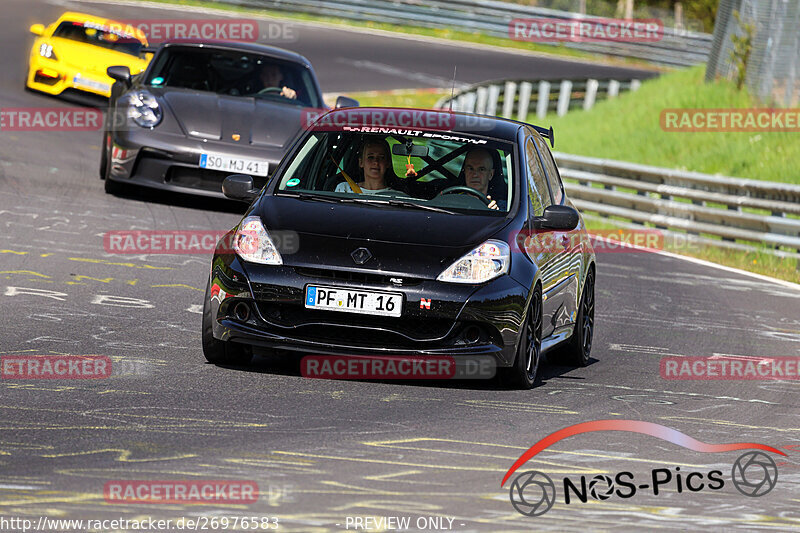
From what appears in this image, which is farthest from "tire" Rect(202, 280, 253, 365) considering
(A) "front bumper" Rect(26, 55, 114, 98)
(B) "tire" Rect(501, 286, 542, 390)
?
(A) "front bumper" Rect(26, 55, 114, 98)

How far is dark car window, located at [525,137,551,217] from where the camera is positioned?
8.70 meters

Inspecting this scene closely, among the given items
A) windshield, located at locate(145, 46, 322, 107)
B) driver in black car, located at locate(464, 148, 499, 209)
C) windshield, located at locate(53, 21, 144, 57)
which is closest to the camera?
driver in black car, located at locate(464, 148, 499, 209)

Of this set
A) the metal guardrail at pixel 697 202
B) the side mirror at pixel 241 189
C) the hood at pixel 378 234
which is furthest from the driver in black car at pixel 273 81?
the hood at pixel 378 234

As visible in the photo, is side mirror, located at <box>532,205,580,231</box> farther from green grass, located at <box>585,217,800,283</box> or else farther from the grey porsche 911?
green grass, located at <box>585,217,800,283</box>

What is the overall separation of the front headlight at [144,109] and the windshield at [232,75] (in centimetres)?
48

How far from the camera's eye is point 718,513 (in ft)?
18.5

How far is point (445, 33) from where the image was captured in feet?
141

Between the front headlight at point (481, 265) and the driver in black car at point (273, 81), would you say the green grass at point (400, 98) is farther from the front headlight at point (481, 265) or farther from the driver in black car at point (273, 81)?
the front headlight at point (481, 265)

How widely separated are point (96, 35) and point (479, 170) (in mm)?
14269

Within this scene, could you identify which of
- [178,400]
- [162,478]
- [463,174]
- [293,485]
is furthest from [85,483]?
[463,174]

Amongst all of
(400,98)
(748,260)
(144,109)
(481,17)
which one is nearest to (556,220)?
(144,109)

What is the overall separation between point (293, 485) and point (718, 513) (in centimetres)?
161

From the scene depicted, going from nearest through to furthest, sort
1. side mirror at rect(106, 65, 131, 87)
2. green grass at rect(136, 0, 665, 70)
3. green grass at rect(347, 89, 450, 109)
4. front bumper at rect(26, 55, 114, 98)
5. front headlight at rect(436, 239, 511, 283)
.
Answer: front headlight at rect(436, 239, 511, 283)
side mirror at rect(106, 65, 131, 87)
front bumper at rect(26, 55, 114, 98)
green grass at rect(347, 89, 450, 109)
green grass at rect(136, 0, 665, 70)

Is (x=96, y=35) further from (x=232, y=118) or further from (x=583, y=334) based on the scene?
(x=583, y=334)
